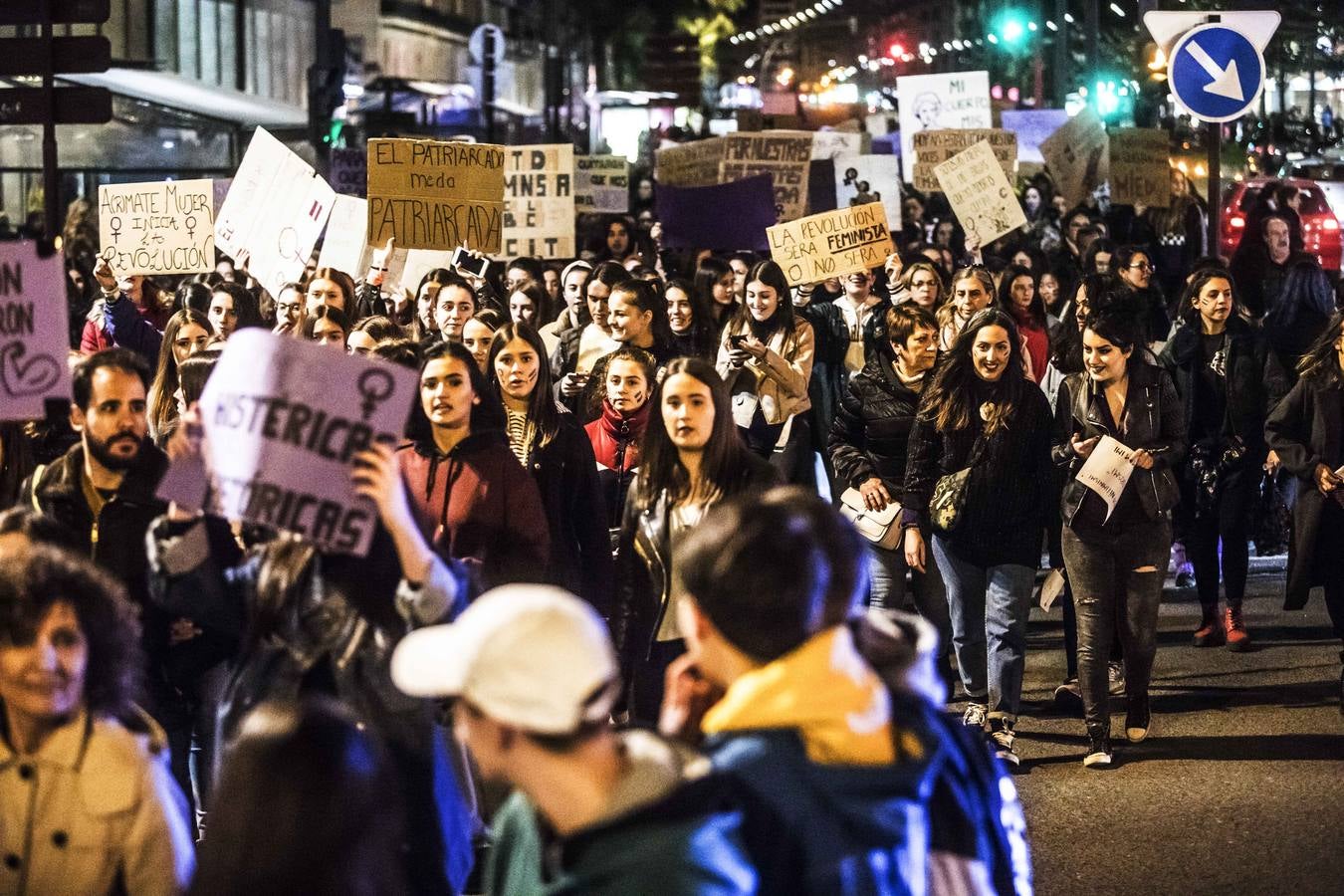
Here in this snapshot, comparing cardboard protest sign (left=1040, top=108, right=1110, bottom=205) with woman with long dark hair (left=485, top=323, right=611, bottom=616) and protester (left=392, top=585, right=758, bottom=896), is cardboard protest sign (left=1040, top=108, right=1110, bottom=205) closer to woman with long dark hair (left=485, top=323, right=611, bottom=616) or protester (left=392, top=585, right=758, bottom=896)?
woman with long dark hair (left=485, top=323, right=611, bottom=616)

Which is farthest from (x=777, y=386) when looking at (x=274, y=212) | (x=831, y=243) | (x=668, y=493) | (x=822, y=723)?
(x=822, y=723)

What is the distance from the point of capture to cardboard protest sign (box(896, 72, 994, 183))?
2261 centimetres

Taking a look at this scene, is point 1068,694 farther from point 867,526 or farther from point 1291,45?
point 1291,45

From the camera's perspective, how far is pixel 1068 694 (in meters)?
9.27

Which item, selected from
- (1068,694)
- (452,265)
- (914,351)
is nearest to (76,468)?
(914,351)

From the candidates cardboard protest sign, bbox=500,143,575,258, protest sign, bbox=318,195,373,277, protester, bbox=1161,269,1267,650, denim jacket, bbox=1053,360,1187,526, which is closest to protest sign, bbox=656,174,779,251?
cardboard protest sign, bbox=500,143,575,258

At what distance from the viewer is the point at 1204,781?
793cm

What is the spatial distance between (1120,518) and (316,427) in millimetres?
4517

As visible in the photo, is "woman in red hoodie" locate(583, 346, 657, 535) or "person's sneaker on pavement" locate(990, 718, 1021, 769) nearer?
"person's sneaker on pavement" locate(990, 718, 1021, 769)

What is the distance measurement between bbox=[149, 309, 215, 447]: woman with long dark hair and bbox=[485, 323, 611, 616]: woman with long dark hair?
5.20ft

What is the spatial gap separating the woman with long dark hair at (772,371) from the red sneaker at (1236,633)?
233 centimetres

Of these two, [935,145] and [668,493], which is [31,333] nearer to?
[668,493]

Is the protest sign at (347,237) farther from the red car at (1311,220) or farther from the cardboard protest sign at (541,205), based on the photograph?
the red car at (1311,220)

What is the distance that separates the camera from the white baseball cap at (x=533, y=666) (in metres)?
2.78
